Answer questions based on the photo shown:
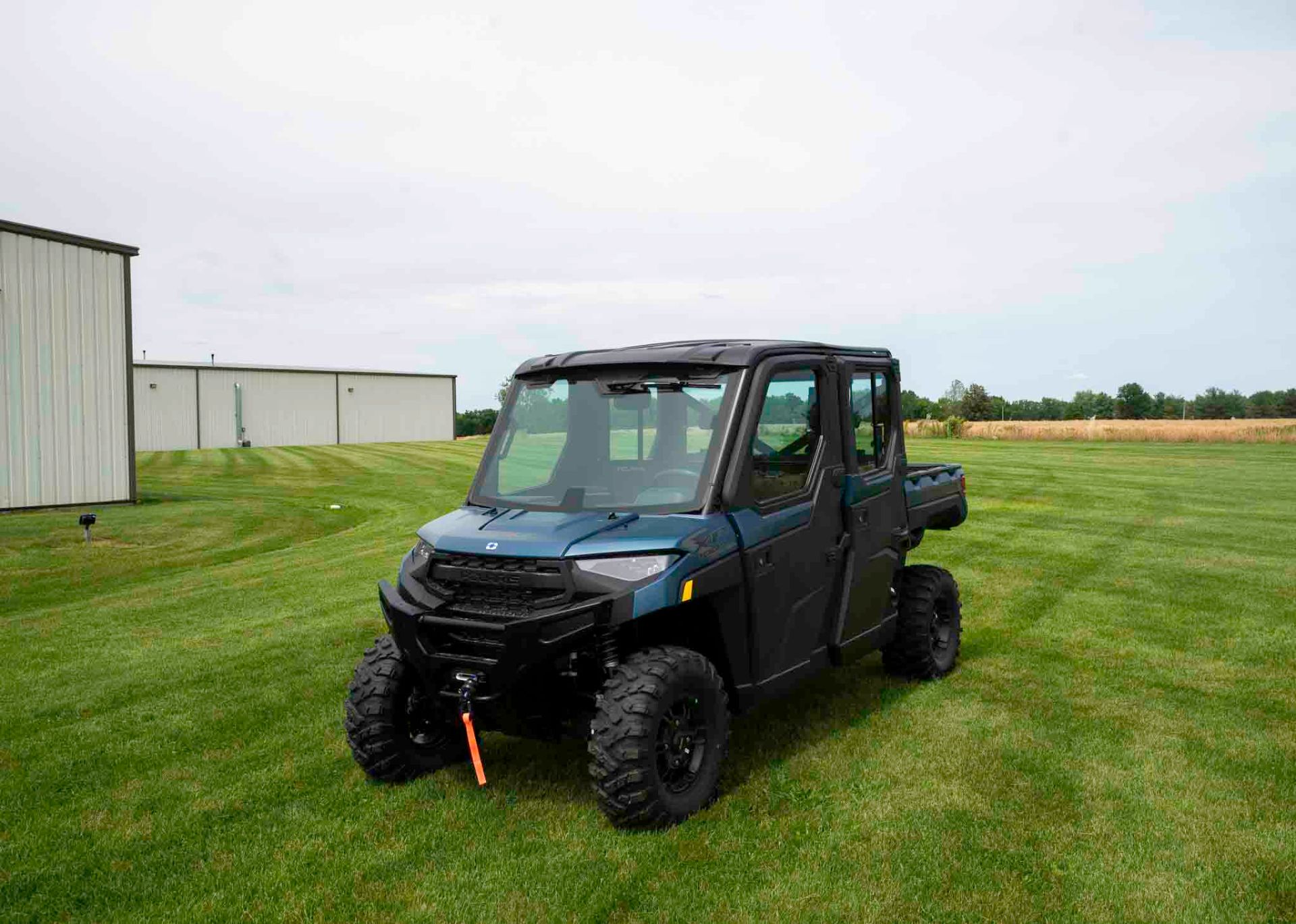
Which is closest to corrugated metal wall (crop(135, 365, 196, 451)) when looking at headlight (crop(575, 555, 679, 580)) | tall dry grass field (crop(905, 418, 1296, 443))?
tall dry grass field (crop(905, 418, 1296, 443))

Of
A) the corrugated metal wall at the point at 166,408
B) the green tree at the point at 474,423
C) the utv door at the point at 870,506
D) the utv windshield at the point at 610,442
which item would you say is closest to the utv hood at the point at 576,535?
the utv windshield at the point at 610,442

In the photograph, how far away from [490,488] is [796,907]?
9.60 feet

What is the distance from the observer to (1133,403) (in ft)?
446

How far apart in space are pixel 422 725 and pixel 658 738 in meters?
1.60

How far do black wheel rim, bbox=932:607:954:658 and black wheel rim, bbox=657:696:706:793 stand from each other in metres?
3.24

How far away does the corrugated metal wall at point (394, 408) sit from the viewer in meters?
60.8

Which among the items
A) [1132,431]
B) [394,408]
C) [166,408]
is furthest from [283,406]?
[1132,431]

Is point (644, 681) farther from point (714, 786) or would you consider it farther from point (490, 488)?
point (490, 488)

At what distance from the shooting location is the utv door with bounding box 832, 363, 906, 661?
641 cm

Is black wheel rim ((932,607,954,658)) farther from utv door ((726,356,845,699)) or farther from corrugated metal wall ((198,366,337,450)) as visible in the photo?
corrugated metal wall ((198,366,337,450))

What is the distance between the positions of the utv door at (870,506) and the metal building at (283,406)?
50.6 m

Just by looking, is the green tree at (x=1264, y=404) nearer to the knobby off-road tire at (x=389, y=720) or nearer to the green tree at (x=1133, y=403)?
the green tree at (x=1133, y=403)

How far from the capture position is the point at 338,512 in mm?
22078

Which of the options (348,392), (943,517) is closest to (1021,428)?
(348,392)
